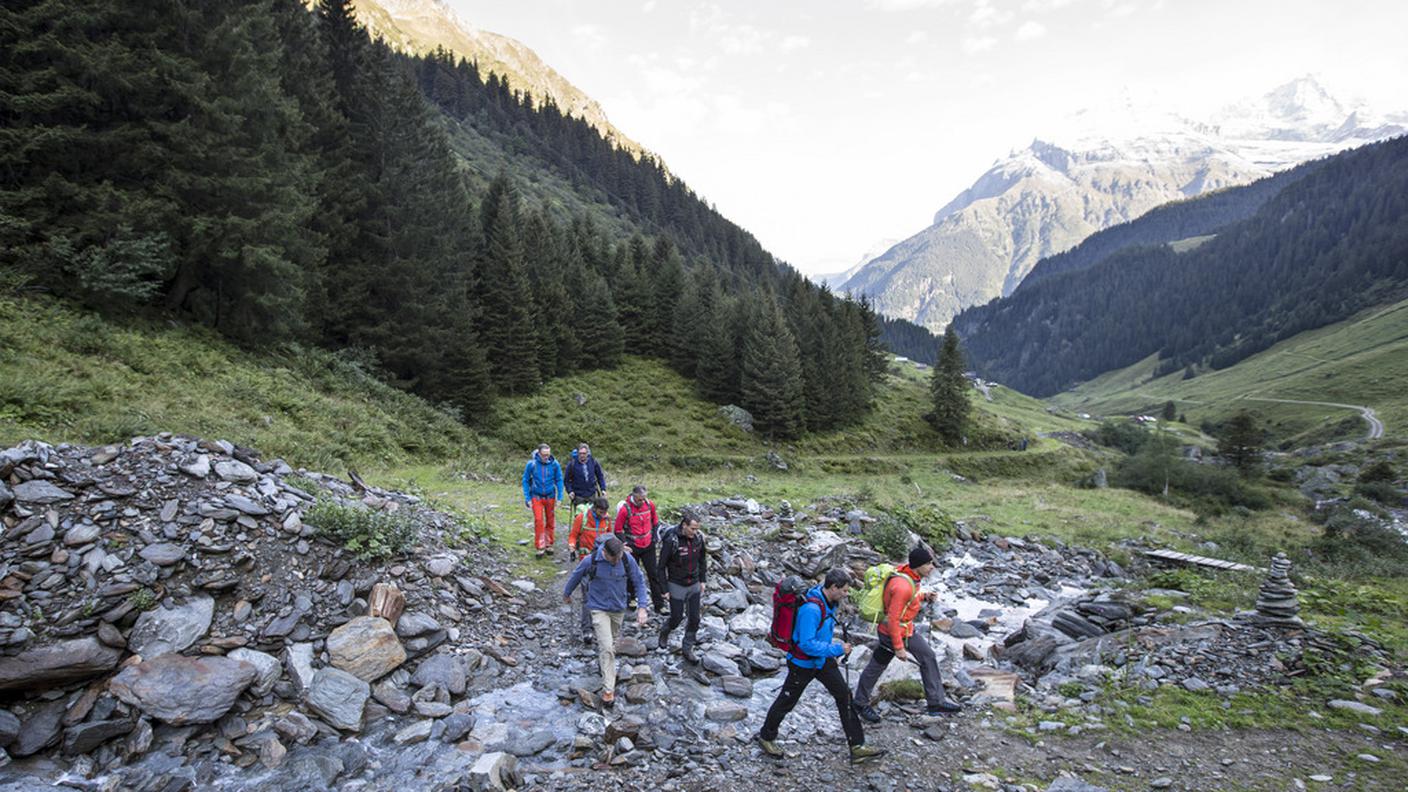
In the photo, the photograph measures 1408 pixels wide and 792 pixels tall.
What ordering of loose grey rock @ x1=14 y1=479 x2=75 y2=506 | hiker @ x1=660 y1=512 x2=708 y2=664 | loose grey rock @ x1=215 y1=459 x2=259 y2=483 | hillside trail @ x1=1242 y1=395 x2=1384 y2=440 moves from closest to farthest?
1. loose grey rock @ x1=14 y1=479 x2=75 y2=506
2. loose grey rock @ x1=215 y1=459 x2=259 y2=483
3. hiker @ x1=660 y1=512 x2=708 y2=664
4. hillside trail @ x1=1242 y1=395 x2=1384 y2=440

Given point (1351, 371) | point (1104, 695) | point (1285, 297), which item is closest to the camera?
point (1104, 695)

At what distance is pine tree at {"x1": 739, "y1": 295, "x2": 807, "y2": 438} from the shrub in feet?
143

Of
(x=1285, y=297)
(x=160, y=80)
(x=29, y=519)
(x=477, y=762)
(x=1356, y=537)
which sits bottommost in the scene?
(x=477, y=762)

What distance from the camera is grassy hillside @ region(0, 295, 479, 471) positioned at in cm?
1359

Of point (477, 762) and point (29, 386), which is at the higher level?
point (29, 386)

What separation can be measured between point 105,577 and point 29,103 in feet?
65.9

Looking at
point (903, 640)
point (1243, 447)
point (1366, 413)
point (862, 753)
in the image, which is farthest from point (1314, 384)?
point (862, 753)

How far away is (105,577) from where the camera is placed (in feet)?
27.3

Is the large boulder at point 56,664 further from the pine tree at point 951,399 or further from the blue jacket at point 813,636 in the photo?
the pine tree at point 951,399

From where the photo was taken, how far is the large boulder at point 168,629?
8023 millimetres

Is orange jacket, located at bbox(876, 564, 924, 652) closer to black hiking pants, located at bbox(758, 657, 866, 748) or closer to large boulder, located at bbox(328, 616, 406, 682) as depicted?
black hiking pants, located at bbox(758, 657, 866, 748)

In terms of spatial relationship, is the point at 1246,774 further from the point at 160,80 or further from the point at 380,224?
the point at 380,224

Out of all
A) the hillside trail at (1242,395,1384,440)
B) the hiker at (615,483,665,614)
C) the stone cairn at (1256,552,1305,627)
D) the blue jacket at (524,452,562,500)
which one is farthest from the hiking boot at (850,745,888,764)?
the hillside trail at (1242,395,1384,440)

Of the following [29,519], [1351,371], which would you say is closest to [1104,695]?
[29,519]
